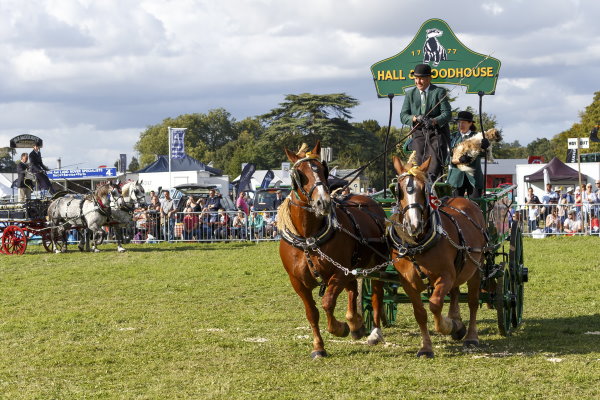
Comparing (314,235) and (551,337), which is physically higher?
(314,235)

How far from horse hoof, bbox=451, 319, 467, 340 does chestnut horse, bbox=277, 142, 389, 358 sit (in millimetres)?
1130

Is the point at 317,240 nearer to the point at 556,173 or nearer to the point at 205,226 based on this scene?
the point at 205,226

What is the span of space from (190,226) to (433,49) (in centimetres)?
1602

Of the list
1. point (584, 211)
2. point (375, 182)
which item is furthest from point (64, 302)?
point (375, 182)

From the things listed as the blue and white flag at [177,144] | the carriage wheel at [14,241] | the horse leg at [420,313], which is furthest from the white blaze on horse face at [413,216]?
the blue and white flag at [177,144]

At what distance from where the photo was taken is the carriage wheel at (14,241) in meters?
23.9

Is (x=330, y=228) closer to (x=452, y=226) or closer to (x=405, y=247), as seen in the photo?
(x=405, y=247)

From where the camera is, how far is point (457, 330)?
30.9 feet

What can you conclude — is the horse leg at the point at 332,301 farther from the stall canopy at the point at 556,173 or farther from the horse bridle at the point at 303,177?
the stall canopy at the point at 556,173

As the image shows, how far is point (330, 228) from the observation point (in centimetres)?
850

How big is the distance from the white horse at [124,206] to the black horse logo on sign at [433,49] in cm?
1362

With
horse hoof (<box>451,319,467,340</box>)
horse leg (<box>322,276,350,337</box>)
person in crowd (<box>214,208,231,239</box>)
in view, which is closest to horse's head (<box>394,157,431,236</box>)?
horse leg (<box>322,276,350,337</box>)

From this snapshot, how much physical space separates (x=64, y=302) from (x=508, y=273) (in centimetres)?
765

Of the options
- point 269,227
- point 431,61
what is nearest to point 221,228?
point 269,227
